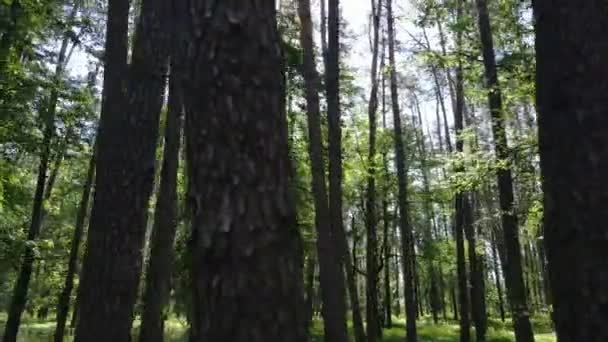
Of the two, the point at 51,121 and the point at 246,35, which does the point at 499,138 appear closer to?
the point at 246,35

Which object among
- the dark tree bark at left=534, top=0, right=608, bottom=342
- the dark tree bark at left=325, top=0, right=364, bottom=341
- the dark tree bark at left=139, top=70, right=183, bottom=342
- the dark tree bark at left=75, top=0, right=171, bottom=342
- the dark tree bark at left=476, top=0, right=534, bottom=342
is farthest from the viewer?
the dark tree bark at left=325, top=0, right=364, bottom=341

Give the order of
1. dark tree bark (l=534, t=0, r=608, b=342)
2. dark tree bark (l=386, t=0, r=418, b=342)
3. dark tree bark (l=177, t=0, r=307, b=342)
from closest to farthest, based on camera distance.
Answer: dark tree bark (l=177, t=0, r=307, b=342) → dark tree bark (l=534, t=0, r=608, b=342) → dark tree bark (l=386, t=0, r=418, b=342)

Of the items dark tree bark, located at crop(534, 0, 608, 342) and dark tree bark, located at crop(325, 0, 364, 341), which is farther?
dark tree bark, located at crop(325, 0, 364, 341)

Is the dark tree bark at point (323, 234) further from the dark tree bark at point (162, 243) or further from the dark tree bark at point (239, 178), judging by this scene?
the dark tree bark at point (239, 178)

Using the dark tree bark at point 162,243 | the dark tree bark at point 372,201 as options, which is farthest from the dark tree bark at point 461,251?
the dark tree bark at point 162,243

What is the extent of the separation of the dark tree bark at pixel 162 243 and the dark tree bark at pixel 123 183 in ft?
18.0

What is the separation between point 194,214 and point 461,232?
64.3ft

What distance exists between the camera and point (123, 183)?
170 inches

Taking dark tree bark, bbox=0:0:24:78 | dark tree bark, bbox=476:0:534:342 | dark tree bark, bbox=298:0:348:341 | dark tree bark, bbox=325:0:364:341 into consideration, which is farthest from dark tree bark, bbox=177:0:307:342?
dark tree bark, bbox=0:0:24:78

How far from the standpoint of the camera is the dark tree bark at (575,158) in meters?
2.55

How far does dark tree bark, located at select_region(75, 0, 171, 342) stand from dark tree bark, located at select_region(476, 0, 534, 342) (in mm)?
7224

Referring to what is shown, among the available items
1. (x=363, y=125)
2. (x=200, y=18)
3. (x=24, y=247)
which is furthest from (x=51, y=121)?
(x=363, y=125)

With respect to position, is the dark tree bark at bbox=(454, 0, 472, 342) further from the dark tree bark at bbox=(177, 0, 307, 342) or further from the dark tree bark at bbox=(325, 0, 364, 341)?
the dark tree bark at bbox=(177, 0, 307, 342)

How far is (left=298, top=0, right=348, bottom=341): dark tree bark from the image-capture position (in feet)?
34.7
